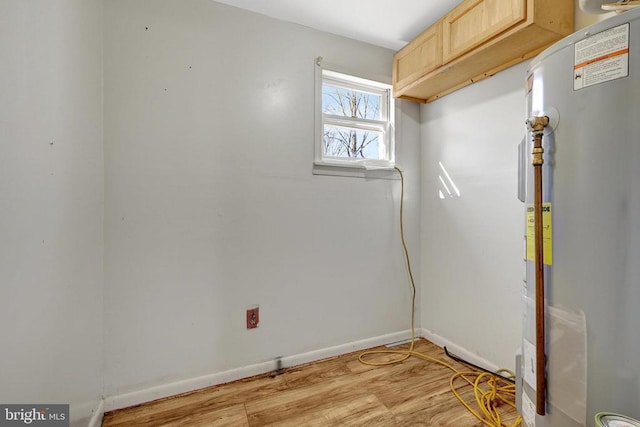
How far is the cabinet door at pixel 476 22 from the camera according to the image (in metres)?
1.34

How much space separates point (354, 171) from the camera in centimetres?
207

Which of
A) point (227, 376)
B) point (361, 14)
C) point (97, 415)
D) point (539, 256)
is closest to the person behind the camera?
point (539, 256)

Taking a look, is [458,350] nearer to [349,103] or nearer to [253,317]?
[253,317]

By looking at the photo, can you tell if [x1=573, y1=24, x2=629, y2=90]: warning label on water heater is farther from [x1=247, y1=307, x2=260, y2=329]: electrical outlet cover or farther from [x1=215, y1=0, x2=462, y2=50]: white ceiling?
[x1=247, y1=307, x2=260, y2=329]: electrical outlet cover

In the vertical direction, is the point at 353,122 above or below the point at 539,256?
above

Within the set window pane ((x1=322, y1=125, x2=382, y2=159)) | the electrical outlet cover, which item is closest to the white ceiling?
window pane ((x1=322, y1=125, x2=382, y2=159))

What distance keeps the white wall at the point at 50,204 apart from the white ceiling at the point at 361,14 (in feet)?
3.29

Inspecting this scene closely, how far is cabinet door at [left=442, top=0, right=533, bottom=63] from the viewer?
1.34 meters

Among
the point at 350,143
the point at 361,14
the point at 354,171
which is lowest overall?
the point at 354,171

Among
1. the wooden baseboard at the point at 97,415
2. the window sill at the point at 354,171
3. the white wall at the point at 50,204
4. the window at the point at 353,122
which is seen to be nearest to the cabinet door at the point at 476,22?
the window at the point at 353,122

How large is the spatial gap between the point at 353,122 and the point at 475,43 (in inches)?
36.0

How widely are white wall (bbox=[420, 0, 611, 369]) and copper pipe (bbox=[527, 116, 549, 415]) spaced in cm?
89

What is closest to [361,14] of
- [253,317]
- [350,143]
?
[350,143]

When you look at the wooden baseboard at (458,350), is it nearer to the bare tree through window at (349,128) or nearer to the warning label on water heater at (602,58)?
the bare tree through window at (349,128)
